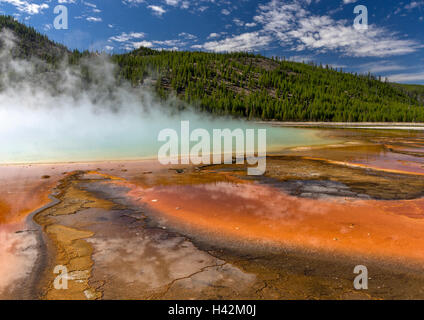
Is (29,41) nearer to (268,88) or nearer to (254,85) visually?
(254,85)

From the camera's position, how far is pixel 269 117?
90375 millimetres

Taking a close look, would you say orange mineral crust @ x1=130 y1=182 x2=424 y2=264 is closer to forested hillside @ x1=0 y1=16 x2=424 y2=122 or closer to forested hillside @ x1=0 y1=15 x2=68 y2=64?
forested hillside @ x1=0 y1=16 x2=424 y2=122

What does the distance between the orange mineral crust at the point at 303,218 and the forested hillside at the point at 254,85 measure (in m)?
82.1

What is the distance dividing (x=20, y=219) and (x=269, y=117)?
289 ft

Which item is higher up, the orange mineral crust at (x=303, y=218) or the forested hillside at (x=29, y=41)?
the forested hillside at (x=29, y=41)

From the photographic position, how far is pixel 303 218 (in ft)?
21.5

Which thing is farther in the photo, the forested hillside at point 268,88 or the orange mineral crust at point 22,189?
the forested hillside at point 268,88

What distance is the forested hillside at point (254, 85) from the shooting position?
92688 millimetres

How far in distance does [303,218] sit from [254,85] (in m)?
127

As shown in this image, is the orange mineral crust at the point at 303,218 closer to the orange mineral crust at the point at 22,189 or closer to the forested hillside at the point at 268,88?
the orange mineral crust at the point at 22,189

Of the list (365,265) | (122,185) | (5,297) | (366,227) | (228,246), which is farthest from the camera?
(122,185)

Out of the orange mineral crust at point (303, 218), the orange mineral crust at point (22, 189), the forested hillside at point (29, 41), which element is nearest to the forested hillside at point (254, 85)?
the forested hillside at point (29, 41)

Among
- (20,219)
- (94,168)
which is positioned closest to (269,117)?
(94,168)
